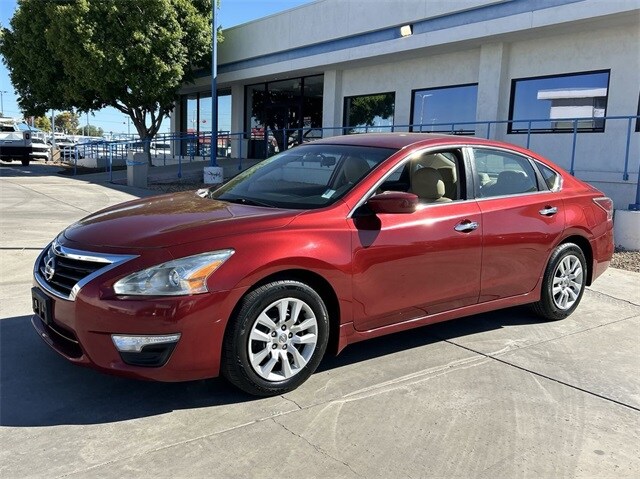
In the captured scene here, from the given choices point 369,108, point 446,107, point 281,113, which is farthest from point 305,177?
point 281,113

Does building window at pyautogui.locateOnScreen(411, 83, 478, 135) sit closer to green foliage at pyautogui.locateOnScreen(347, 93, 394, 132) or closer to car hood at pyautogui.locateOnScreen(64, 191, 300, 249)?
green foliage at pyautogui.locateOnScreen(347, 93, 394, 132)

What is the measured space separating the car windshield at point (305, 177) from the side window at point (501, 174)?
0.87 meters

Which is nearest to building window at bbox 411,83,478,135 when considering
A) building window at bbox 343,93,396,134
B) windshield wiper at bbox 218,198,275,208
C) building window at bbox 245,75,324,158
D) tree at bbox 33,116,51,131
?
building window at bbox 343,93,396,134

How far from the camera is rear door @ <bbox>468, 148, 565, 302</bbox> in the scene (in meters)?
4.58

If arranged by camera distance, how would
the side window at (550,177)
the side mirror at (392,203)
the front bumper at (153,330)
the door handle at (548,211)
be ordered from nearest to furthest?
1. the front bumper at (153,330)
2. the side mirror at (392,203)
3. the door handle at (548,211)
4. the side window at (550,177)

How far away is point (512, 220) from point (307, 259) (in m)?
2.02

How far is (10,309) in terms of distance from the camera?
5.17 metres

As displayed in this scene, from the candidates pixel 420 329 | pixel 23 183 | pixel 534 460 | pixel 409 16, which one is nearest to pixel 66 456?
pixel 534 460

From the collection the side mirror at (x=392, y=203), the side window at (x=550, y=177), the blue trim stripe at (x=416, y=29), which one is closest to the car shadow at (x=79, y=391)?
the side mirror at (x=392, y=203)

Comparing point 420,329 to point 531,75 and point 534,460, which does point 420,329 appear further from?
point 531,75

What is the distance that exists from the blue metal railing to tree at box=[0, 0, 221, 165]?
2119 millimetres

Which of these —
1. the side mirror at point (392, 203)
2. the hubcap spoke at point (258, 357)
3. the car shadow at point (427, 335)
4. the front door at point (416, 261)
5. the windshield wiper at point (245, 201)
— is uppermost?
the side mirror at point (392, 203)

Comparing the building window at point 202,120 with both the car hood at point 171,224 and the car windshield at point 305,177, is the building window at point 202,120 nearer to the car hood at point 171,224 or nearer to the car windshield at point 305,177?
the car windshield at point 305,177

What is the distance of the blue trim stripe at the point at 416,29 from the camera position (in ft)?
40.0
